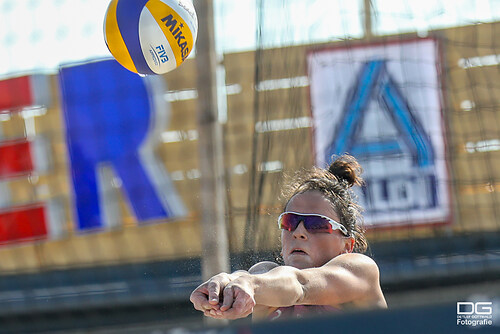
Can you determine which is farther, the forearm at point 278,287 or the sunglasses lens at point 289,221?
the sunglasses lens at point 289,221

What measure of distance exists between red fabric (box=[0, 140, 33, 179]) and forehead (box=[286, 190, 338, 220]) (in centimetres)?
442

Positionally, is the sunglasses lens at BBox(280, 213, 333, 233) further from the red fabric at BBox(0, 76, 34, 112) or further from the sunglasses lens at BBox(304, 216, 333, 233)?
the red fabric at BBox(0, 76, 34, 112)

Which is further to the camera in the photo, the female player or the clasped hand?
the female player

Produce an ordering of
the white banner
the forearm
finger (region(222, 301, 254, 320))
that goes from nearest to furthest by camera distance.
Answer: finger (region(222, 301, 254, 320)) < the forearm < the white banner

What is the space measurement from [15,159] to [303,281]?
4950mm

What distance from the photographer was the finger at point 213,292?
4.69 feet

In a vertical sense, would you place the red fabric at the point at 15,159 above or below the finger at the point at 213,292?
above

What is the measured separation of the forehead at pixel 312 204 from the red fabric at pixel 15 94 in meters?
4.56

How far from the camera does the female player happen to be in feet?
5.26

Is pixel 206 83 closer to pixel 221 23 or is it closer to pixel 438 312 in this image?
pixel 221 23

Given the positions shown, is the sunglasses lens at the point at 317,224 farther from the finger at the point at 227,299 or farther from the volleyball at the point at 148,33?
the volleyball at the point at 148,33

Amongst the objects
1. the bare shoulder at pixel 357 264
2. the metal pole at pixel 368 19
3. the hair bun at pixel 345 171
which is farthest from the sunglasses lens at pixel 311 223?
the metal pole at pixel 368 19

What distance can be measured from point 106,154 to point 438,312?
4.61 metres

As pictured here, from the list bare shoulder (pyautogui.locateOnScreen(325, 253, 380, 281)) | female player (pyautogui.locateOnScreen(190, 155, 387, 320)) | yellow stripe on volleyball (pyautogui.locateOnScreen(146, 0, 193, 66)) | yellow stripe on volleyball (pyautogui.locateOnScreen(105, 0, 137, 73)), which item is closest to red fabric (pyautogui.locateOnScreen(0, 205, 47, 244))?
yellow stripe on volleyball (pyautogui.locateOnScreen(105, 0, 137, 73))
